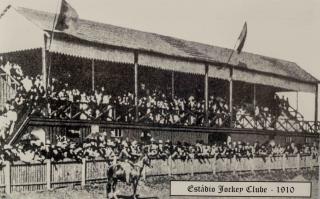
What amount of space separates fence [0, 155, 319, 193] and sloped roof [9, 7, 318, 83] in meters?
2.28

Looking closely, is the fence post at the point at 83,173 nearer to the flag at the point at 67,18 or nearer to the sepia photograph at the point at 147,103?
the sepia photograph at the point at 147,103

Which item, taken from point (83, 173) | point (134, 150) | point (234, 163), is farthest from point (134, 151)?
point (234, 163)

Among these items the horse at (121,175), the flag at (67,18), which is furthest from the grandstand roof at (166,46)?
the horse at (121,175)

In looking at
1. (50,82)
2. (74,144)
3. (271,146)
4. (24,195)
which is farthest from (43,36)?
(271,146)

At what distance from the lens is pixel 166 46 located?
1204cm

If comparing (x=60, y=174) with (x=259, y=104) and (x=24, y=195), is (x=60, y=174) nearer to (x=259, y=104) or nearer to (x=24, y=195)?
(x=24, y=195)

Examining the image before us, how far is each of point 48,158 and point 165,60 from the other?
150 inches

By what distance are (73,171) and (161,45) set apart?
4.05 metres

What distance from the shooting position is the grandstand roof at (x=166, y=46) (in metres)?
9.77

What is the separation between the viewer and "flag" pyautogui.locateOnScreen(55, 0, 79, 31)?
899cm

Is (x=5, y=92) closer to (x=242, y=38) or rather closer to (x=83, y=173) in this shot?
(x=83, y=173)

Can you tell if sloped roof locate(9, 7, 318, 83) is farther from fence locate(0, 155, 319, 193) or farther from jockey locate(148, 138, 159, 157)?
fence locate(0, 155, 319, 193)

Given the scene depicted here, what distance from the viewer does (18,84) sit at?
9.84 metres
